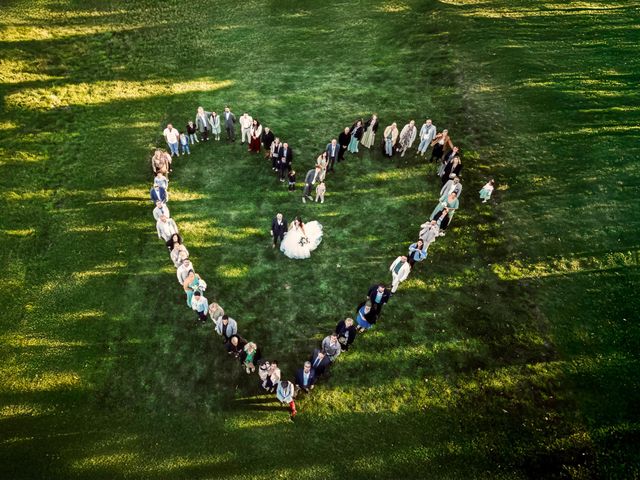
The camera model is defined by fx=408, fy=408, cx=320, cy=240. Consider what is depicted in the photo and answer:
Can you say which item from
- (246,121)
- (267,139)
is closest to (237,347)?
(267,139)

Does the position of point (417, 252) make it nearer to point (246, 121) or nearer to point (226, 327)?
point (226, 327)

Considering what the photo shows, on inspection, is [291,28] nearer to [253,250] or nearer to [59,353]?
[253,250]

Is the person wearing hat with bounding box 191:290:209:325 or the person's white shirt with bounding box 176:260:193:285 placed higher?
the person's white shirt with bounding box 176:260:193:285

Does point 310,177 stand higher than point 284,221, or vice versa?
point 310,177

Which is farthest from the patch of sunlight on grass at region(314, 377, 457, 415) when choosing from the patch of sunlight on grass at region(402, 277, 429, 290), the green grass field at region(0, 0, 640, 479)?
the patch of sunlight on grass at region(402, 277, 429, 290)

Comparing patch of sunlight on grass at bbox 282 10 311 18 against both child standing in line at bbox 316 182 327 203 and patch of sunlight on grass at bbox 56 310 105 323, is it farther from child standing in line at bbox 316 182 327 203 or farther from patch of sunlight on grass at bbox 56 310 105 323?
patch of sunlight on grass at bbox 56 310 105 323
